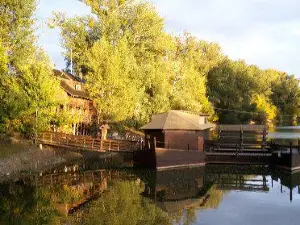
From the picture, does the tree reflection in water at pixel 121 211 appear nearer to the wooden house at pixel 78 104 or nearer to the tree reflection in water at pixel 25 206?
the tree reflection in water at pixel 25 206

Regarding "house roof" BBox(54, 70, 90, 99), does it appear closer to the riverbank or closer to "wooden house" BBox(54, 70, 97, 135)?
"wooden house" BBox(54, 70, 97, 135)

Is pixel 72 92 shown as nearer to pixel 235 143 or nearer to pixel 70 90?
pixel 70 90

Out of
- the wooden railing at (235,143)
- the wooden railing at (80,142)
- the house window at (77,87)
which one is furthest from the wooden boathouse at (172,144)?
the house window at (77,87)

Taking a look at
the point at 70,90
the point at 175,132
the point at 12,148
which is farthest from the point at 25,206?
the point at 70,90

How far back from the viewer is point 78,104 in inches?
1860

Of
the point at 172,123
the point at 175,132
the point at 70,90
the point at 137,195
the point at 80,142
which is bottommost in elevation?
→ the point at 137,195

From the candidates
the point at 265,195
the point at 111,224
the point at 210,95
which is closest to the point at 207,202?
the point at 265,195

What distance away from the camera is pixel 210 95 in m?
86.6

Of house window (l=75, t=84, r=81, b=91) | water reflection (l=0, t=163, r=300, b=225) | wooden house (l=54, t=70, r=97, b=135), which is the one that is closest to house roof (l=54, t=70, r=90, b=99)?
wooden house (l=54, t=70, r=97, b=135)

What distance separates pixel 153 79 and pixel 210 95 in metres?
36.6

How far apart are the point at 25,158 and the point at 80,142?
5901mm

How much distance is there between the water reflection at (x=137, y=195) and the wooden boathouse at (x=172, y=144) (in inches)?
47.0

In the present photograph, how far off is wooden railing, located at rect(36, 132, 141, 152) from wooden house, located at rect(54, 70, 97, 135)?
6.25m

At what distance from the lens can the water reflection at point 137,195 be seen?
20703 mm
